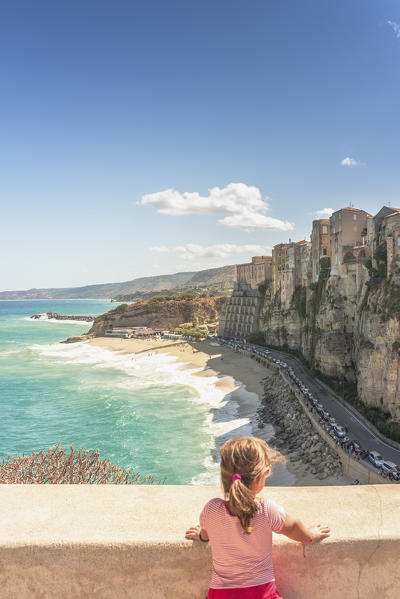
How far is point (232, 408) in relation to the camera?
111 feet

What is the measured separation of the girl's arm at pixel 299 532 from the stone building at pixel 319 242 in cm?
4239

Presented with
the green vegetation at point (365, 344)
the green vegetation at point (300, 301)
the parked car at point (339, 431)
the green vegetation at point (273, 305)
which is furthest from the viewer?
the green vegetation at point (273, 305)

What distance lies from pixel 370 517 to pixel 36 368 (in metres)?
60.9

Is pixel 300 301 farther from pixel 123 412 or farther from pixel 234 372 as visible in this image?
pixel 123 412

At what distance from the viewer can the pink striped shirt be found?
7.39 feet

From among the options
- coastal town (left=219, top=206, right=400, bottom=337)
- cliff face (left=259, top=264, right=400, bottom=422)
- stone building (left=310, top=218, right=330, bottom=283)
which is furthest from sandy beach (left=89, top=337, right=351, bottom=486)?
stone building (left=310, top=218, right=330, bottom=283)

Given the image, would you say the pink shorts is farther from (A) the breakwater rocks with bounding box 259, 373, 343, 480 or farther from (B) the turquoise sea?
(A) the breakwater rocks with bounding box 259, 373, 343, 480

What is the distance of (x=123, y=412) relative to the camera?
3400cm

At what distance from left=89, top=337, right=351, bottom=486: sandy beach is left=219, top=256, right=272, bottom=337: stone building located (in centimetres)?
608

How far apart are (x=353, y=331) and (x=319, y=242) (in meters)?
14.2

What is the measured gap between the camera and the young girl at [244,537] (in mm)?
2252

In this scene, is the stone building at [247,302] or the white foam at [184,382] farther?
the stone building at [247,302]

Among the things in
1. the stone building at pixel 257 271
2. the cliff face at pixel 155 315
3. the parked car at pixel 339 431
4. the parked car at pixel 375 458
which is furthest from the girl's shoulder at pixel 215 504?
the cliff face at pixel 155 315

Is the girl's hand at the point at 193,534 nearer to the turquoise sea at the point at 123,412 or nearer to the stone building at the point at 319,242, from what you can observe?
the turquoise sea at the point at 123,412
